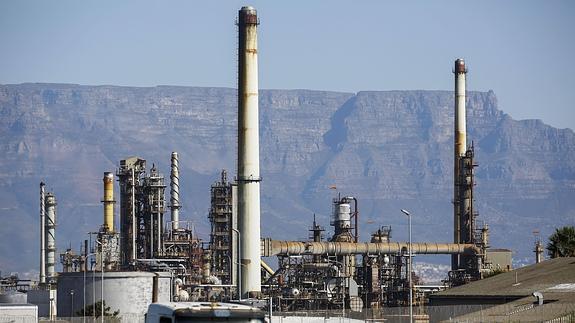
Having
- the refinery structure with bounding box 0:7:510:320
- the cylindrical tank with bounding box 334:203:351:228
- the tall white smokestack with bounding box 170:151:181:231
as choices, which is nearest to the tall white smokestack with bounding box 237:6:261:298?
the refinery structure with bounding box 0:7:510:320

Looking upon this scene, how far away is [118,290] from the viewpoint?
10194cm

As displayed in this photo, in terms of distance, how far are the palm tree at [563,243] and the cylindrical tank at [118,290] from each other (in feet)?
95.6

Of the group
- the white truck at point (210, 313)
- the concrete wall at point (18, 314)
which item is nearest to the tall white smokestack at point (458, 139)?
the concrete wall at point (18, 314)

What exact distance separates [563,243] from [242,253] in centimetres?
2568

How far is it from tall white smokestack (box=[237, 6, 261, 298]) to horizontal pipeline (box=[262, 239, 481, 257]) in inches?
736

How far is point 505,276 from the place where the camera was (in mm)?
92188

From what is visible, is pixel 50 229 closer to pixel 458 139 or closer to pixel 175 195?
pixel 175 195

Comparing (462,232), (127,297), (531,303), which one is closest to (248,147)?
(127,297)

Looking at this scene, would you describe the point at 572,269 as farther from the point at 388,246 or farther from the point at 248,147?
the point at 388,246

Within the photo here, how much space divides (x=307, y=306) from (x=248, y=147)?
69.6 ft

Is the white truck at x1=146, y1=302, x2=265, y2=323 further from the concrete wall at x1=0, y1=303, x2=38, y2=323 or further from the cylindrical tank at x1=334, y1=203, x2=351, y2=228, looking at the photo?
the cylindrical tank at x1=334, y1=203, x2=351, y2=228

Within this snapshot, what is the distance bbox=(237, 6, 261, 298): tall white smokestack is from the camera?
9719 cm

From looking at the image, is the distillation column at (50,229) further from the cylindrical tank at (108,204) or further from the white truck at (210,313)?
the white truck at (210,313)

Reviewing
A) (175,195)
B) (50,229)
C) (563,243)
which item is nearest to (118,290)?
(563,243)
